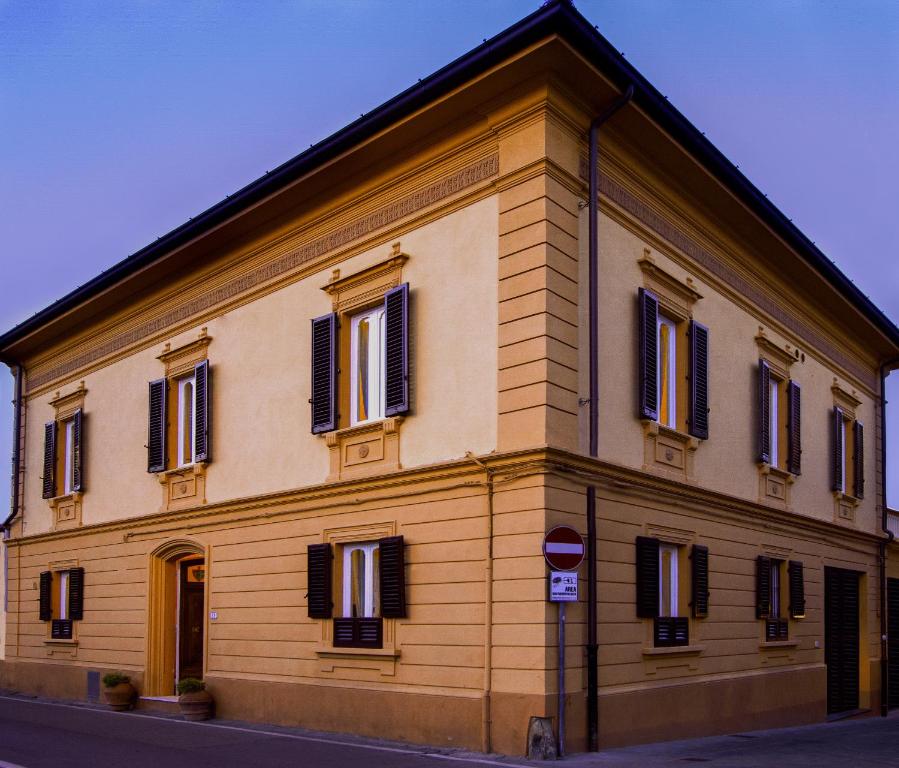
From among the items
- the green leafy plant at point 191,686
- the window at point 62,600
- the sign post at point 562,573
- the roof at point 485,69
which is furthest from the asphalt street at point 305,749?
the roof at point 485,69

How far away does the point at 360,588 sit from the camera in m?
15.1

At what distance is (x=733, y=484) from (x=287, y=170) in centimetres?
869

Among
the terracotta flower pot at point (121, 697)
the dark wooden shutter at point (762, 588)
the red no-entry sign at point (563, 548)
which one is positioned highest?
the red no-entry sign at point (563, 548)

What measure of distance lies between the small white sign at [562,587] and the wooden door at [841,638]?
33.1 feet

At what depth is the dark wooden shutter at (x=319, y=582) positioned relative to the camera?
15.3m

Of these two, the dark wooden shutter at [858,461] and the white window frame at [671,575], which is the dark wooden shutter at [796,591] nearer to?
the white window frame at [671,575]

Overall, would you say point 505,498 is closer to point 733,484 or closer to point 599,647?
point 599,647

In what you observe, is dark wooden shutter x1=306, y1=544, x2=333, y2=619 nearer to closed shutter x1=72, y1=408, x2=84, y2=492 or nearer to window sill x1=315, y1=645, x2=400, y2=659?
window sill x1=315, y1=645, x2=400, y2=659

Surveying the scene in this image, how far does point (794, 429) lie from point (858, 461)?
4.68m

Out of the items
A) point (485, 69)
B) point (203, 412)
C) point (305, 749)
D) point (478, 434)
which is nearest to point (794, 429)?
point (478, 434)

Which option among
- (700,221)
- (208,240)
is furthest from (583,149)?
(208,240)

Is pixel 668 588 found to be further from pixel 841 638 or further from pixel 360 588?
pixel 841 638

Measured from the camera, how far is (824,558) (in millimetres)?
20672

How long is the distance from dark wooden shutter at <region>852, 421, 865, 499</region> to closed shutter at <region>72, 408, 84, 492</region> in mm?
16640
